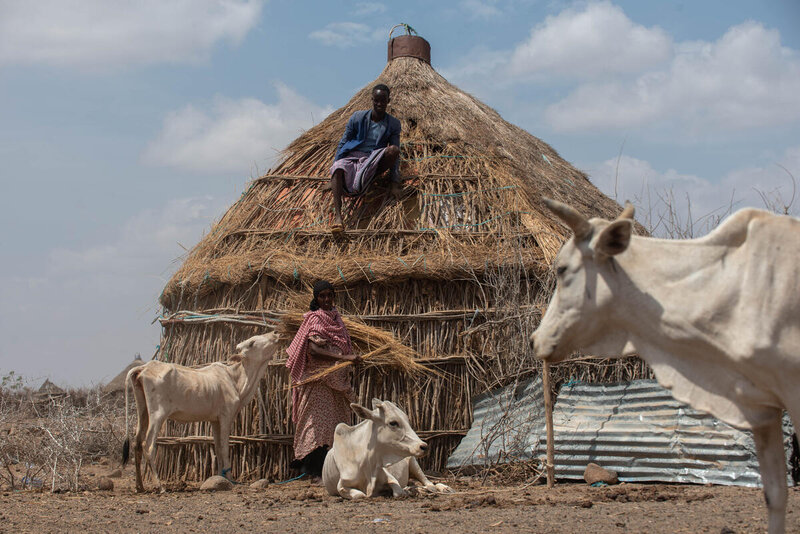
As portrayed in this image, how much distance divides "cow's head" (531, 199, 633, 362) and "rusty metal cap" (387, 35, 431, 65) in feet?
32.5

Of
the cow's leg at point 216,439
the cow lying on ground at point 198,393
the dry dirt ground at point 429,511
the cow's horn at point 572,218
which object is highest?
the cow's horn at point 572,218

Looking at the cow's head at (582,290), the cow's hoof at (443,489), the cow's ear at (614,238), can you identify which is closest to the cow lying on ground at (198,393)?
the cow's hoof at (443,489)

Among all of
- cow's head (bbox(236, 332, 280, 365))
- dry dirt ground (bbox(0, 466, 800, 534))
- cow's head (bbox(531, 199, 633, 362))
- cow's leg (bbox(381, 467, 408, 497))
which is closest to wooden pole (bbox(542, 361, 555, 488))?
dry dirt ground (bbox(0, 466, 800, 534))

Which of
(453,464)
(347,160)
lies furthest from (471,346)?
(347,160)

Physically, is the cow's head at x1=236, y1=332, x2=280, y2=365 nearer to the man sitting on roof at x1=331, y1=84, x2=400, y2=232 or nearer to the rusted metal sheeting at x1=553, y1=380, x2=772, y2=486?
the man sitting on roof at x1=331, y1=84, x2=400, y2=232

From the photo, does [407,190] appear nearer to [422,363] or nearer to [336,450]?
[422,363]

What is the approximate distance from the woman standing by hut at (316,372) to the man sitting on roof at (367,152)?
157 centimetres

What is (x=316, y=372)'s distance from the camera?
8508 mm

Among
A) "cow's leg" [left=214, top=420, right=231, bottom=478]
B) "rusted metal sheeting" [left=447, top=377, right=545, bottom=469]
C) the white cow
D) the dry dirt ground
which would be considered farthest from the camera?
"cow's leg" [left=214, top=420, right=231, bottom=478]

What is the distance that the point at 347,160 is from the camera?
10.0m

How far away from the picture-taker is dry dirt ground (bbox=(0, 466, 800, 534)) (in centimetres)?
539

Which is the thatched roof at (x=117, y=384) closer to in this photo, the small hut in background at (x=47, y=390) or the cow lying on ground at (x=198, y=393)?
the small hut in background at (x=47, y=390)

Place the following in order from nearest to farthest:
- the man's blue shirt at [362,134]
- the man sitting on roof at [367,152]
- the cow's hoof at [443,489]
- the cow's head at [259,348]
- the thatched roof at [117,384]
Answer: the cow's hoof at [443,489]
the cow's head at [259,348]
the man sitting on roof at [367,152]
the man's blue shirt at [362,134]
the thatched roof at [117,384]

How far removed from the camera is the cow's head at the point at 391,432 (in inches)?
285
